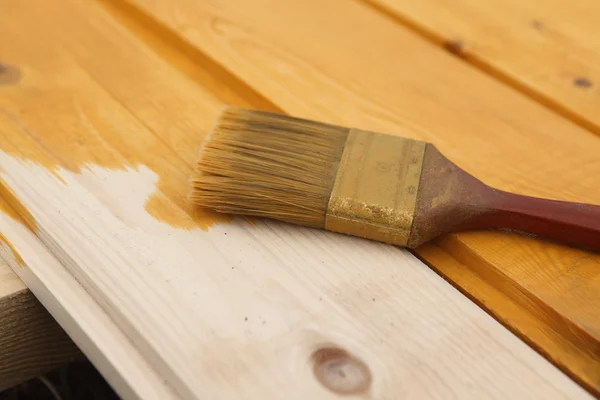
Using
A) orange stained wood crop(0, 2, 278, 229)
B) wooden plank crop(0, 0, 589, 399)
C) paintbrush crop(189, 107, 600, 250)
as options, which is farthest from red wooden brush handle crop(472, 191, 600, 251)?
orange stained wood crop(0, 2, 278, 229)

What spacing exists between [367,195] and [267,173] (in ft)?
0.40

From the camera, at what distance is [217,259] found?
2.54 feet

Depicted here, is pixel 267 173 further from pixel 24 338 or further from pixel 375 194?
pixel 24 338

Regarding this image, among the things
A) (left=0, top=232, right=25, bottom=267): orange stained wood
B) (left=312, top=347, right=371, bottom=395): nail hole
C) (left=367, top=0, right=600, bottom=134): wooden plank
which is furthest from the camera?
(left=367, top=0, right=600, bottom=134): wooden plank

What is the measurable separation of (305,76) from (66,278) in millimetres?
498

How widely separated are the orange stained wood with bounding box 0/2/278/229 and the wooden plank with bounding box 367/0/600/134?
40 centimetres

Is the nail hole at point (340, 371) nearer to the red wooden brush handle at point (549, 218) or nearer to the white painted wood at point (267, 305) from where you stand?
the white painted wood at point (267, 305)

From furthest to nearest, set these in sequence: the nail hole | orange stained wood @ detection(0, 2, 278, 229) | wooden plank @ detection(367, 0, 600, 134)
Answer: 1. wooden plank @ detection(367, 0, 600, 134)
2. orange stained wood @ detection(0, 2, 278, 229)
3. the nail hole

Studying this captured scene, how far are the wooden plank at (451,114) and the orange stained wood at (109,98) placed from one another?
0.18 ft

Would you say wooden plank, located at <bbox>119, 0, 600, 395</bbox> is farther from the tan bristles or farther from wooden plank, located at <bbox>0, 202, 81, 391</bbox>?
wooden plank, located at <bbox>0, 202, 81, 391</bbox>

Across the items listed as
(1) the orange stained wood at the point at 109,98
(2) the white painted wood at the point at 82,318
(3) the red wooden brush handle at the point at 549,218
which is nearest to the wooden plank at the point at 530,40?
(3) the red wooden brush handle at the point at 549,218

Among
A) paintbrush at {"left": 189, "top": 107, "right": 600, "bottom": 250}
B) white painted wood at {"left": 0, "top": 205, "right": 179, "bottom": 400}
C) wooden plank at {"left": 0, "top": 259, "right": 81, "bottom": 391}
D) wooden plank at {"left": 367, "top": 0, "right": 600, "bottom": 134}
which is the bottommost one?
wooden plank at {"left": 0, "top": 259, "right": 81, "bottom": 391}

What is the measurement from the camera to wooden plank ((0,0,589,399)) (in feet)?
2.24

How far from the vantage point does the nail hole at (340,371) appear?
2.21ft
